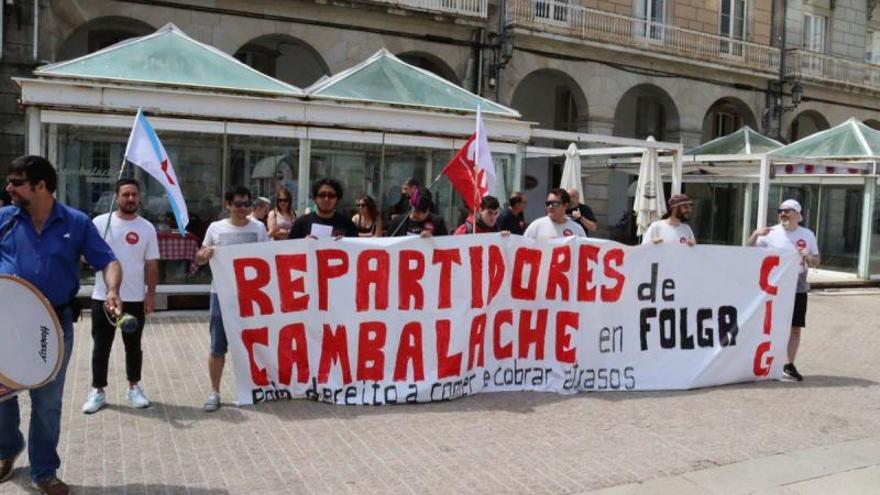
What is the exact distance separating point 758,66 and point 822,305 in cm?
1312

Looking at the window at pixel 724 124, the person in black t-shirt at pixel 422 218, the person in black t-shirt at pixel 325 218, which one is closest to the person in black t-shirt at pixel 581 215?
the person in black t-shirt at pixel 422 218

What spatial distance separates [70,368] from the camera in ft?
24.1

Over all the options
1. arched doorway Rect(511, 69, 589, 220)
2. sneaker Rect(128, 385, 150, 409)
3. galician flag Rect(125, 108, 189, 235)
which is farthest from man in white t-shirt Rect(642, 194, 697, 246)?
arched doorway Rect(511, 69, 589, 220)

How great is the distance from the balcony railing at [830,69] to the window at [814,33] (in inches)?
27.9

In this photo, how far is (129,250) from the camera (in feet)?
20.2

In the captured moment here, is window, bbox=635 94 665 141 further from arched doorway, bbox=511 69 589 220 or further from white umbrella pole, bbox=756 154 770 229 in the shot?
white umbrella pole, bbox=756 154 770 229

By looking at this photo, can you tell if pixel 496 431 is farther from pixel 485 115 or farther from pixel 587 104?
pixel 587 104

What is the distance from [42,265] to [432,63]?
17.6 m

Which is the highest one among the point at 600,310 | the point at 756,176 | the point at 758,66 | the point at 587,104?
the point at 758,66

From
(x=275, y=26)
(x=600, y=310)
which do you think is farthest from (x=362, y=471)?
(x=275, y=26)

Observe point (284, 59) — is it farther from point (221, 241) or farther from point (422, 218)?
point (221, 241)

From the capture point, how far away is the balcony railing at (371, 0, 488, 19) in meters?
19.3

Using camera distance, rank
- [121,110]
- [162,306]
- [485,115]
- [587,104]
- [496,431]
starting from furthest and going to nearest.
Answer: [587,104] < [485,115] < [162,306] < [121,110] < [496,431]

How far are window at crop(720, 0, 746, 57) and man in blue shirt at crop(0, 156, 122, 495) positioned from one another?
24.4 meters
